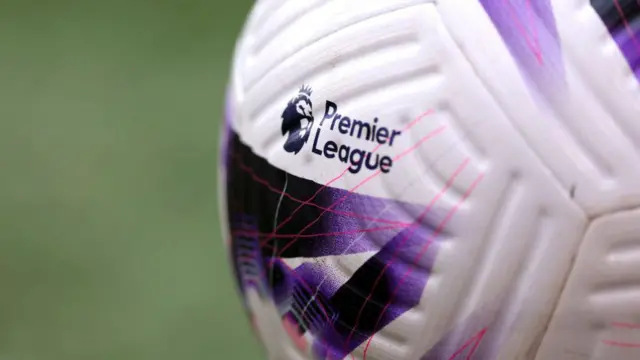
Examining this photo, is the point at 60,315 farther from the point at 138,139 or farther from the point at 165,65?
the point at 165,65

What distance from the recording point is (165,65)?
1.77 meters

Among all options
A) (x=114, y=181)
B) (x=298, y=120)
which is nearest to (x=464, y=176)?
(x=298, y=120)

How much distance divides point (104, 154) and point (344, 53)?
956 millimetres

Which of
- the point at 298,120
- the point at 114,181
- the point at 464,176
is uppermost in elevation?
the point at 114,181

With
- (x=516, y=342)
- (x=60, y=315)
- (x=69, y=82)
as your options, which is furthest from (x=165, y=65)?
(x=516, y=342)

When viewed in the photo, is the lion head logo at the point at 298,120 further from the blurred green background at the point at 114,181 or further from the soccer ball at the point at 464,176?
the blurred green background at the point at 114,181

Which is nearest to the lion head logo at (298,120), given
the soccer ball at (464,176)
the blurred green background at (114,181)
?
the soccer ball at (464,176)

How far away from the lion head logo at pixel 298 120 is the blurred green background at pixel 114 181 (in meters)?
0.55

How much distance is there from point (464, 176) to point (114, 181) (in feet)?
3.21

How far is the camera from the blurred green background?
3.88 ft

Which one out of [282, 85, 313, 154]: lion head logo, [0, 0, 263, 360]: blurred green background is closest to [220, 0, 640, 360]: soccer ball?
[282, 85, 313, 154]: lion head logo

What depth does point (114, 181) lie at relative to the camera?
1444mm

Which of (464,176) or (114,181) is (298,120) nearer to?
(464,176)

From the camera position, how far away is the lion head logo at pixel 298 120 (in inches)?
26.3
